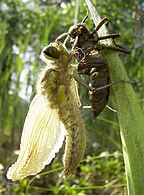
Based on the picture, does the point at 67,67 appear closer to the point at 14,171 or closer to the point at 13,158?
the point at 14,171

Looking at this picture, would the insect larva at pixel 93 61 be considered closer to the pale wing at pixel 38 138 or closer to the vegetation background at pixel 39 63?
the pale wing at pixel 38 138

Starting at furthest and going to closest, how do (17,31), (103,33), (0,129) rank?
(17,31), (0,129), (103,33)

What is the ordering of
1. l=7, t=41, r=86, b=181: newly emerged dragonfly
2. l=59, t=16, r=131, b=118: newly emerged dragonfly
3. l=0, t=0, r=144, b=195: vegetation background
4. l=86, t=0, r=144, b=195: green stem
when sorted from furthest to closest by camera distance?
l=0, t=0, r=144, b=195: vegetation background < l=7, t=41, r=86, b=181: newly emerged dragonfly < l=59, t=16, r=131, b=118: newly emerged dragonfly < l=86, t=0, r=144, b=195: green stem

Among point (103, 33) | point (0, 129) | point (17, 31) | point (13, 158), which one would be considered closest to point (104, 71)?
point (103, 33)

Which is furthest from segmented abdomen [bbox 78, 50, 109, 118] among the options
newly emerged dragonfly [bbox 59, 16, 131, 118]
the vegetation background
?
the vegetation background

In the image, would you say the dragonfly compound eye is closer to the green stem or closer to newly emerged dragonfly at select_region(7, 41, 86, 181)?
newly emerged dragonfly at select_region(7, 41, 86, 181)

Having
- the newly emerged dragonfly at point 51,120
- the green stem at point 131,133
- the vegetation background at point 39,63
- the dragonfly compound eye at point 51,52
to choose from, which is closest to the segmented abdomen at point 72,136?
the newly emerged dragonfly at point 51,120

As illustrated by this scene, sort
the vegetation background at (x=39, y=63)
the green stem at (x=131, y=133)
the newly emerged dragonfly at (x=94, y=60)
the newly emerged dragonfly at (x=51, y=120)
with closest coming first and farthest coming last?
the green stem at (x=131, y=133) → the newly emerged dragonfly at (x=94, y=60) → the newly emerged dragonfly at (x=51, y=120) → the vegetation background at (x=39, y=63)
